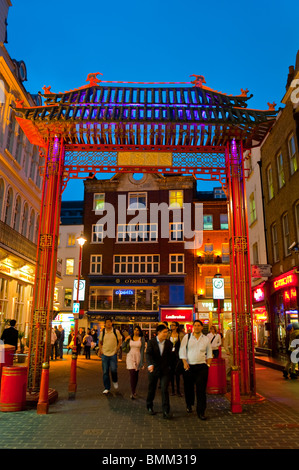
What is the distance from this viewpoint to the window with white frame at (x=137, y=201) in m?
42.1

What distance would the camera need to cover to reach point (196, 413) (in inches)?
315

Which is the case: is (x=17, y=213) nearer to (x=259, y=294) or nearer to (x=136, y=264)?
(x=259, y=294)

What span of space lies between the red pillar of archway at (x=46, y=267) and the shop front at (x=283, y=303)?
429 inches

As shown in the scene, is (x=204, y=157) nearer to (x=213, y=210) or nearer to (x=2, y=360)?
(x=2, y=360)

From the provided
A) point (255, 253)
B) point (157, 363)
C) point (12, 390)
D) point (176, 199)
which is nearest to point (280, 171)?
point (255, 253)

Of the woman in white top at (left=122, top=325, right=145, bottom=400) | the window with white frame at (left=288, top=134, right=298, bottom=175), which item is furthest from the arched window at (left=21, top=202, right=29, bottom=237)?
the window with white frame at (left=288, top=134, right=298, bottom=175)

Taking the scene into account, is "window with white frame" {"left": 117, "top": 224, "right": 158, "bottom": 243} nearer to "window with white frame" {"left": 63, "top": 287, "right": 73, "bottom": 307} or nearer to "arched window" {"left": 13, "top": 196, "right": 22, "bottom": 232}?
"window with white frame" {"left": 63, "top": 287, "right": 73, "bottom": 307}

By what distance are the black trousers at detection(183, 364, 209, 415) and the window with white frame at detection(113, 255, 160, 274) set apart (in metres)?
31.6

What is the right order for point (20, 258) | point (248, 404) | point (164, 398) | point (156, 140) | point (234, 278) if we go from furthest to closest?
point (20, 258) → point (156, 140) → point (234, 278) → point (248, 404) → point (164, 398)

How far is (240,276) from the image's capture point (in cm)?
987

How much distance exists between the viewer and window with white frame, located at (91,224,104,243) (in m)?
42.0

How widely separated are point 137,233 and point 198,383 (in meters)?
33.7
